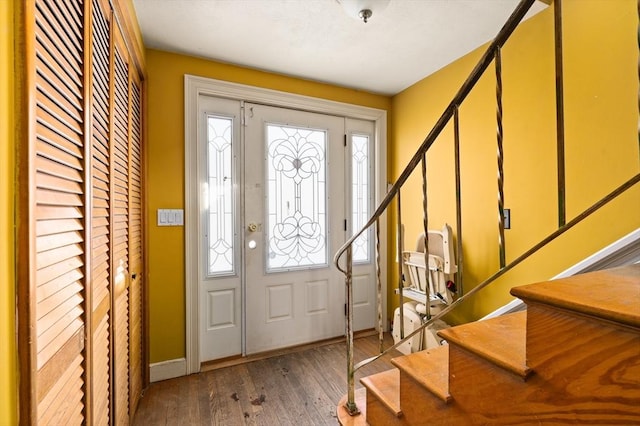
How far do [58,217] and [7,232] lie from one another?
0.20m

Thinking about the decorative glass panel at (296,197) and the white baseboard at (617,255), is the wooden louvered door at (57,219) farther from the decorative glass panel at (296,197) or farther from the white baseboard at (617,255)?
the white baseboard at (617,255)

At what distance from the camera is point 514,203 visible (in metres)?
1.85

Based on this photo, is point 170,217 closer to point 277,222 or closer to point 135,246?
point 135,246

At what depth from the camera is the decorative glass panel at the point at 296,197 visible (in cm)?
245

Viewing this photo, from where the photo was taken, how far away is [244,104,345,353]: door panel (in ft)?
7.81

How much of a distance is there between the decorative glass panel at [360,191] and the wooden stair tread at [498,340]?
168cm

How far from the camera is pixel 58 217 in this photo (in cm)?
75

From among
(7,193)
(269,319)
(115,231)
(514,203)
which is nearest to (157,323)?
(269,319)

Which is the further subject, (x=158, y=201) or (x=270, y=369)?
(x=270, y=369)

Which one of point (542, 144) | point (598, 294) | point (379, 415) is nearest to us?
point (598, 294)

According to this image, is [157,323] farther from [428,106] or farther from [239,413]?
[428,106]

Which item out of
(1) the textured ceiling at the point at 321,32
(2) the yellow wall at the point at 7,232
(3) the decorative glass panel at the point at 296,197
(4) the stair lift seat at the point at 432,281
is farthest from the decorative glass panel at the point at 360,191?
(2) the yellow wall at the point at 7,232

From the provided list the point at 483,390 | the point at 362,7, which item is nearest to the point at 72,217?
the point at 483,390

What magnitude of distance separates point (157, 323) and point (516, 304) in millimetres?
2265
